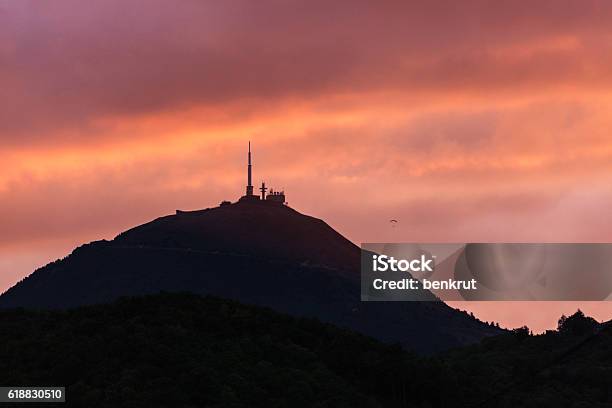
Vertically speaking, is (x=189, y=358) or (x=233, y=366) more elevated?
(x=189, y=358)

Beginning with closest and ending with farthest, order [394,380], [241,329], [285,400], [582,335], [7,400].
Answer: [7,400], [285,400], [394,380], [241,329], [582,335]

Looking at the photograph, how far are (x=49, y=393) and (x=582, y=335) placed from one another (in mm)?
101971

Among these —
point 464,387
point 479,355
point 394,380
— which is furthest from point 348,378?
point 479,355

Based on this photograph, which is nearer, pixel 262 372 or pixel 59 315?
pixel 262 372

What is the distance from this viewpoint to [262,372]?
128250mm

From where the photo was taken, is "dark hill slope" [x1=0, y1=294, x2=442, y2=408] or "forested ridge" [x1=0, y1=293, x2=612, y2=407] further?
"forested ridge" [x1=0, y1=293, x2=612, y2=407]

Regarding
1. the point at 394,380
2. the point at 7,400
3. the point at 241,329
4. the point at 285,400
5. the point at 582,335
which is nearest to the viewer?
the point at 7,400

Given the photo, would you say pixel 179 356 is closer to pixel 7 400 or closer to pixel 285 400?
pixel 285 400

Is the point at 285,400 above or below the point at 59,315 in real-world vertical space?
below

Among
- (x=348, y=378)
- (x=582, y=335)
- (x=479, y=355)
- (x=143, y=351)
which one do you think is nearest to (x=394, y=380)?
(x=348, y=378)

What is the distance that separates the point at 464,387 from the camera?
138m

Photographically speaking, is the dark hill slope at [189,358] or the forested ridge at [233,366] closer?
the dark hill slope at [189,358]

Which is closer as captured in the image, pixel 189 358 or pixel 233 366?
Answer: pixel 189 358

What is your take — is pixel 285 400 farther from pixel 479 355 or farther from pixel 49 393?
pixel 479 355
